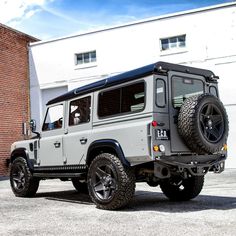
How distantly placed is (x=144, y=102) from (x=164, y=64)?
72 cm

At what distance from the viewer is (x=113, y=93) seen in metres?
7.41

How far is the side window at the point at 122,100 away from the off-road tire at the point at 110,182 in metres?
0.80

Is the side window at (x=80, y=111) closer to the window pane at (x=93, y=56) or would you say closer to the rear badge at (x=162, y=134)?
the rear badge at (x=162, y=134)

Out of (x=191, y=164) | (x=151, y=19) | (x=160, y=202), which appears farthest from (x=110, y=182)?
(x=151, y=19)

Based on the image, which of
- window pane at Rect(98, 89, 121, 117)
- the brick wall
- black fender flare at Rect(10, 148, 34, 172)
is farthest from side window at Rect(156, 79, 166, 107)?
the brick wall

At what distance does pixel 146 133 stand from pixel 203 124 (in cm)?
94

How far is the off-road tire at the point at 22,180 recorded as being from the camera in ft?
30.5

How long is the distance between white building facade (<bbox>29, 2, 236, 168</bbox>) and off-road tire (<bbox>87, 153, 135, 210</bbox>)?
972cm

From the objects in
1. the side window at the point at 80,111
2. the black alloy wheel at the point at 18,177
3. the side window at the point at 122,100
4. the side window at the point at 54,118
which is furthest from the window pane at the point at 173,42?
the side window at the point at 122,100

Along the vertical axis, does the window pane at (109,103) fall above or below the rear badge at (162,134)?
above

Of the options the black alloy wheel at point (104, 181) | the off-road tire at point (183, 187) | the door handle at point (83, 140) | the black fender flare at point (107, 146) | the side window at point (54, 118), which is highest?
the side window at point (54, 118)

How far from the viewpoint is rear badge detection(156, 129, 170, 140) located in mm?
6598

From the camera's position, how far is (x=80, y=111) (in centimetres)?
818

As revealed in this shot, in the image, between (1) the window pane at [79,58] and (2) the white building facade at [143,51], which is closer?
(2) the white building facade at [143,51]
